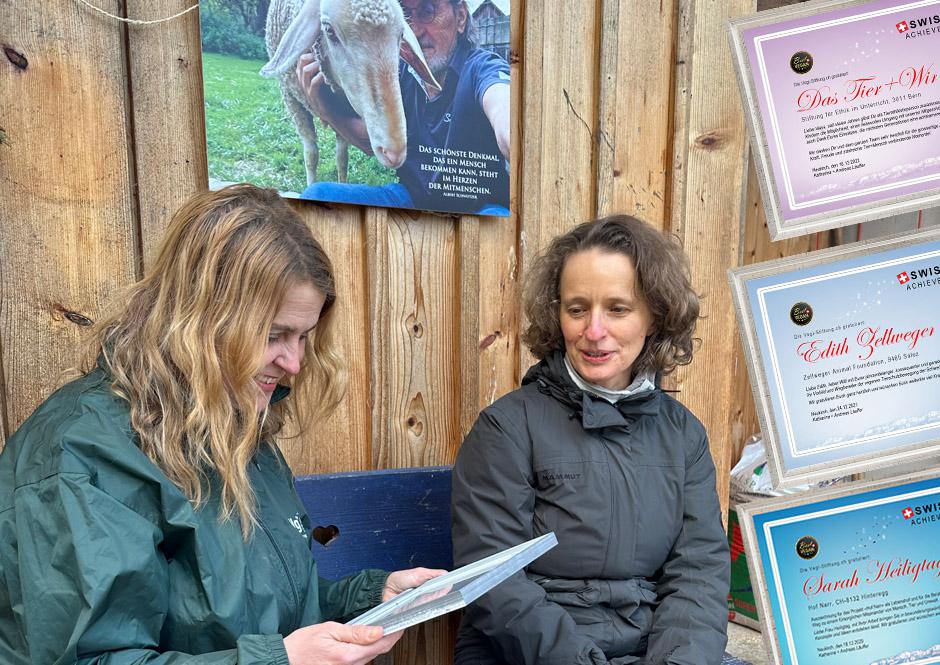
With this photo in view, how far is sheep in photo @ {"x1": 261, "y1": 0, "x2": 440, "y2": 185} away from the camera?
6.36ft

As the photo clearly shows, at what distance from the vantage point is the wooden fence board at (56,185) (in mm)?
1757

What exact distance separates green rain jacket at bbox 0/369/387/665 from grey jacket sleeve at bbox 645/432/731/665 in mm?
874

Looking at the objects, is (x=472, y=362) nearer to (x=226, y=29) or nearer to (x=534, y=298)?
(x=534, y=298)

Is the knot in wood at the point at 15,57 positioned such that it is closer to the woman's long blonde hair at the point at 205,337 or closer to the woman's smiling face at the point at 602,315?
the woman's long blonde hair at the point at 205,337

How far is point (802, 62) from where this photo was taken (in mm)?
1566

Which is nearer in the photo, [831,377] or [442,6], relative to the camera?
[831,377]

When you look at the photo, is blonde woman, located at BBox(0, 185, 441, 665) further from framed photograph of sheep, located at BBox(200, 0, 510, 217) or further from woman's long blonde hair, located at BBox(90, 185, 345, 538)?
framed photograph of sheep, located at BBox(200, 0, 510, 217)

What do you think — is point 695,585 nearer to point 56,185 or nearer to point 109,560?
point 109,560

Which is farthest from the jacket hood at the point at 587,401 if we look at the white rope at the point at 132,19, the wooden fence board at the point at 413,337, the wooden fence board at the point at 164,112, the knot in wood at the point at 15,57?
the knot in wood at the point at 15,57

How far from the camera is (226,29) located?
187cm

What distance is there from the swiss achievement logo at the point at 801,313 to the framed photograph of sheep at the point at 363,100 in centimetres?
94

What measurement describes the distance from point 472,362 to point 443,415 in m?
0.18

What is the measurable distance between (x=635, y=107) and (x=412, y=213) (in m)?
0.85

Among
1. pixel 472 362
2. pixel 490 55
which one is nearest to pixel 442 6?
pixel 490 55
